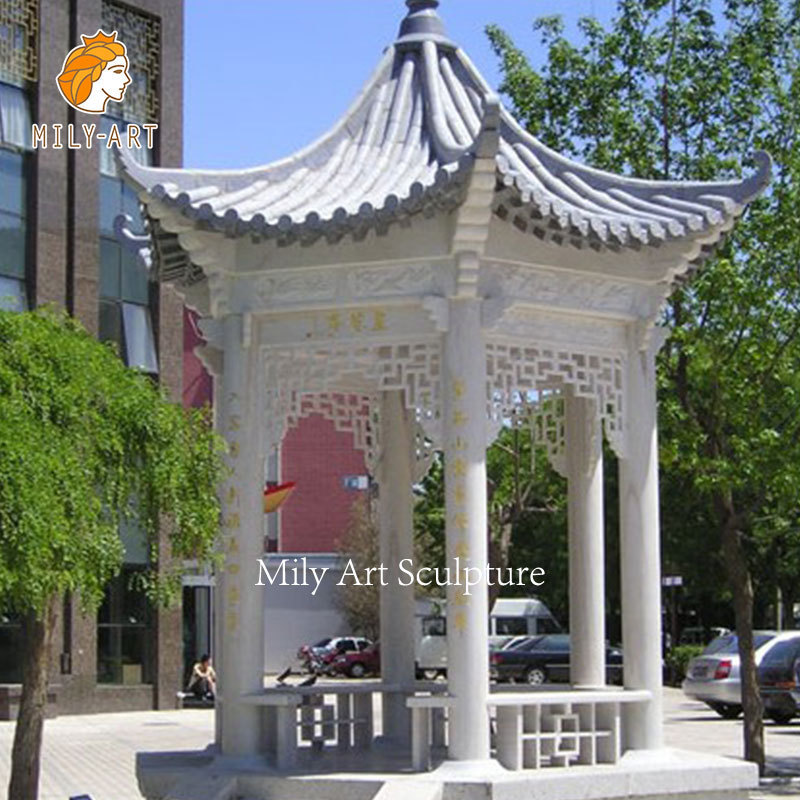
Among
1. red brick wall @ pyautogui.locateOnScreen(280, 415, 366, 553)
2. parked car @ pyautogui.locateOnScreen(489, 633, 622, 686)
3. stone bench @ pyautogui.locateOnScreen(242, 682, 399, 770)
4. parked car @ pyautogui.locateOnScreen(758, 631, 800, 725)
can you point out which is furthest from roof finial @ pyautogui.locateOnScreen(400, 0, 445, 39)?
red brick wall @ pyautogui.locateOnScreen(280, 415, 366, 553)

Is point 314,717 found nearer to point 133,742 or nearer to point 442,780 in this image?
point 442,780

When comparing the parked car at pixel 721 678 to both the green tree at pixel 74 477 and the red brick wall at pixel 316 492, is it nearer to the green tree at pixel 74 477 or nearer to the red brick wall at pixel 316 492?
the green tree at pixel 74 477

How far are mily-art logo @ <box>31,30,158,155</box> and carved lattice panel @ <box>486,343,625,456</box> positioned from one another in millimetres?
19851

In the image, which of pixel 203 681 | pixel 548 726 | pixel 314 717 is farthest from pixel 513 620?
pixel 548 726

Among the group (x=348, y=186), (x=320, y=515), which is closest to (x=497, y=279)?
(x=348, y=186)

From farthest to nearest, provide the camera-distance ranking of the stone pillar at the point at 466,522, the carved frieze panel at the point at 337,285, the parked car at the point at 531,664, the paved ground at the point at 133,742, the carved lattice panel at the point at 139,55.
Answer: the parked car at the point at 531,664 < the carved lattice panel at the point at 139,55 < the paved ground at the point at 133,742 < the carved frieze panel at the point at 337,285 < the stone pillar at the point at 466,522

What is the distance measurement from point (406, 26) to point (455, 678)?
556 cm

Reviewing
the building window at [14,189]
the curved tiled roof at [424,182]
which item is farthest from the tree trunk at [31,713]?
the building window at [14,189]

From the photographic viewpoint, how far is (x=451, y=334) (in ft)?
38.9

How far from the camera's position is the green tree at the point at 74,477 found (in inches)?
397

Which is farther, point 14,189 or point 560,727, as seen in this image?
point 14,189

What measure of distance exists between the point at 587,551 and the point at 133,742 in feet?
45.9

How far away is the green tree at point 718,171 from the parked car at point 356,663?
3071cm

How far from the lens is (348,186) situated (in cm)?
1266
